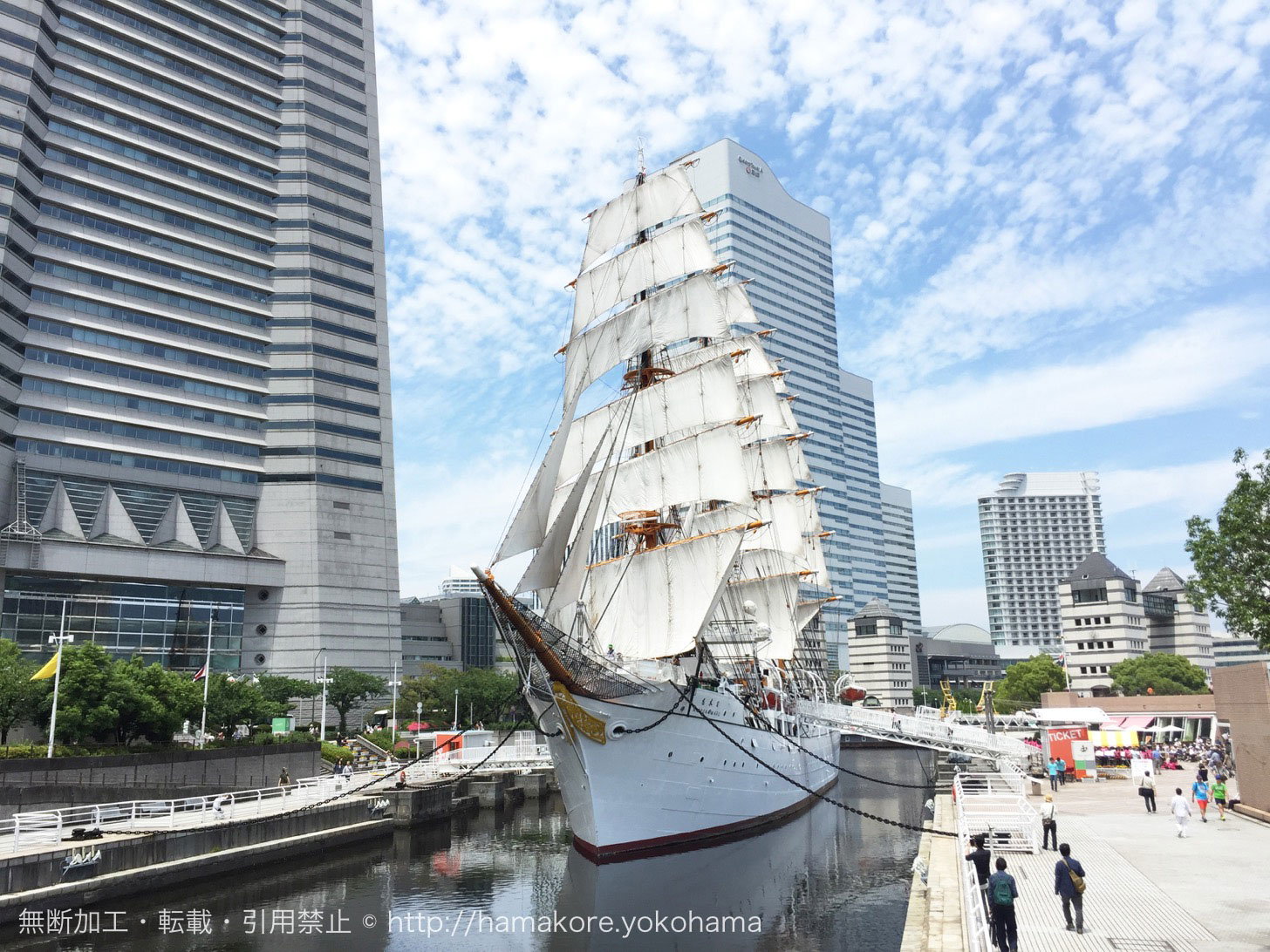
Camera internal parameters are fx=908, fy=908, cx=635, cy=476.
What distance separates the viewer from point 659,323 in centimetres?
5009

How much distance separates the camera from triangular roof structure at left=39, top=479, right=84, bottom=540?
7600cm

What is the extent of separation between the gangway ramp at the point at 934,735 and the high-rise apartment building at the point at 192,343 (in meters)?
53.6

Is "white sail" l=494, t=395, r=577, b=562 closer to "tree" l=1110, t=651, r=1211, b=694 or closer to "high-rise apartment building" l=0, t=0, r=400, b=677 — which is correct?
"high-rise apartment building" l=0, t=0, r=400, b=677

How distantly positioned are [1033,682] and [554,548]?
89.8 metres

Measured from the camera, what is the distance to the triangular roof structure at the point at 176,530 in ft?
271

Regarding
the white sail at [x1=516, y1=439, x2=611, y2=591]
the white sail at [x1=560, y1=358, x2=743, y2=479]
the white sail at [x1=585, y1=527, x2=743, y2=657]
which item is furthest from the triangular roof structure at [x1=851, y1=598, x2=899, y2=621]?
the white sail at [x1=516, y1=439, x2=611, y2=591]

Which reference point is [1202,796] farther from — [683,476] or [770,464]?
[770,464]

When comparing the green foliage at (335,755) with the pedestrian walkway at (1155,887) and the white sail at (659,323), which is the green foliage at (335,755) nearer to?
the white sail at (659,323)

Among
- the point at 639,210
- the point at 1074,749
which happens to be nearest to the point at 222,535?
the point at 639,210

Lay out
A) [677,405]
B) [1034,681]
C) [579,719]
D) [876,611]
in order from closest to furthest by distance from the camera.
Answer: [579,719] → [677,405] → [1034,681] → [876,611]

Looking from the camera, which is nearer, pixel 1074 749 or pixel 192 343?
pixel 1074 749

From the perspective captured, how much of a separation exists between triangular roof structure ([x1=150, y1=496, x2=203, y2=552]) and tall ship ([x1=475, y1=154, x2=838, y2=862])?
47.2 metres

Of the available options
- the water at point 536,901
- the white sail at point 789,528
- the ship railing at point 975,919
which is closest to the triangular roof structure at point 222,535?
the white sail at point 789,528

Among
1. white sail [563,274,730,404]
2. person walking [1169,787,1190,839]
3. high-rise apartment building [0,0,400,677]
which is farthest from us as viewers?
high-rise apartment building [0,0,400,677]
